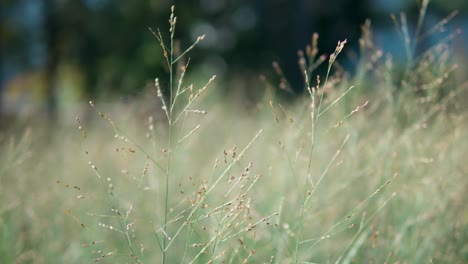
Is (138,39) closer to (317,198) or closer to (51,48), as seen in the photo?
(51,48)

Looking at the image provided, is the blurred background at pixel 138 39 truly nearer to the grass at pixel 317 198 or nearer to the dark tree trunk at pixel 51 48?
the dark tree trunk at pixel 51 48

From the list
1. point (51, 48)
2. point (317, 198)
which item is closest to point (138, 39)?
point (51, 48)

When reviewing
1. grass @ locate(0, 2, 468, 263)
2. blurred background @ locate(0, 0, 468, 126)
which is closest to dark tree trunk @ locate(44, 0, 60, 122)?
blurred background @ locate(0, 0, 468, 126)

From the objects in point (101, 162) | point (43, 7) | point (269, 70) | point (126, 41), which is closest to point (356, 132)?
point (101, 162)

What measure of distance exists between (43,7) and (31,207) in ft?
18.4

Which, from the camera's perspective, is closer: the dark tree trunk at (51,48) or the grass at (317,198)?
the grass at (317,198)

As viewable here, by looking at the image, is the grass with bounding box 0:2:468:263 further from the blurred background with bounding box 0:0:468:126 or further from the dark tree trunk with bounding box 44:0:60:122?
the dark tree trunk with bounding box 44:0:60:122

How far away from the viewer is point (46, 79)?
7855mm

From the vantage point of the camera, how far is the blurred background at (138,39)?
799 centimetres

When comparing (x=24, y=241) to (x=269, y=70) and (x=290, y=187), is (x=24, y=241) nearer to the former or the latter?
(x=290, y=187)

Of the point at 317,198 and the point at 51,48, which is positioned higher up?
the point at 51,48

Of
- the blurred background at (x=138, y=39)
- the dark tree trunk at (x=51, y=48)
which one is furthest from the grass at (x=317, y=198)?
the dark tree trunk at (x=51, y=48)

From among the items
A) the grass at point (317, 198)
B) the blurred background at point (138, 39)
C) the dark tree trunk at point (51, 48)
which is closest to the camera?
the grass at point (317, 198)

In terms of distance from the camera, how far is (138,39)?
28.8 feet
